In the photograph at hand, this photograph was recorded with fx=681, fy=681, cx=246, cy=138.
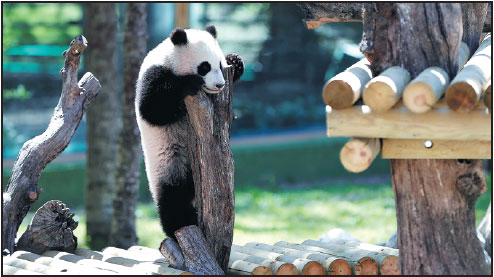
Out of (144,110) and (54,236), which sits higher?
(144,110)

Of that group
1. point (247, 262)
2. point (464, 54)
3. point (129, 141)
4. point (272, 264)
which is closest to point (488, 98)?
point (464, 54)

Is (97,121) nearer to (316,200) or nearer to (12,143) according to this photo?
(12,143)

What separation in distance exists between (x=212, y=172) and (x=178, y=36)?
864 millimetres

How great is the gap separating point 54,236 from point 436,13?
2.71 meters

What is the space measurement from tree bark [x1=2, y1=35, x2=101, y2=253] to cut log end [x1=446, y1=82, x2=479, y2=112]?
2432 millimetres

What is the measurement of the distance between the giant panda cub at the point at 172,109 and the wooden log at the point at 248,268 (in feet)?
1.29

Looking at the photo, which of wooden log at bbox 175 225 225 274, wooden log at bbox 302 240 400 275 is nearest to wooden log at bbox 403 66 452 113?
wooden log at bbox 302 240 400 275

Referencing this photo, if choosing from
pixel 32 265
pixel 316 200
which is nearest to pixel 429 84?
pixel 32 265

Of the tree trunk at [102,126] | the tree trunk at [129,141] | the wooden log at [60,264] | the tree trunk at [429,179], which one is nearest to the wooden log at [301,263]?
the tree trunk at [429,179]

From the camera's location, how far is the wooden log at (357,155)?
297 cm

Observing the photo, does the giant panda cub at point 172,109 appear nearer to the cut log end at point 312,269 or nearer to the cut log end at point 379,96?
the cut log end at point 312,269

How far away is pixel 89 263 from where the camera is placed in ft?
13.0

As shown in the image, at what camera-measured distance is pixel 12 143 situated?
8.57 m

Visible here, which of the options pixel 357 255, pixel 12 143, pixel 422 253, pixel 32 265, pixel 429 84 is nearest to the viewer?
pixel 429 84
